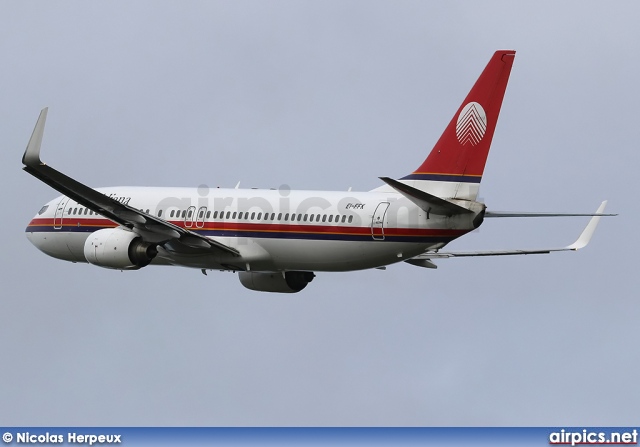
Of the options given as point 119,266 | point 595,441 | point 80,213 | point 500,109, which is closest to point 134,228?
point 119,266

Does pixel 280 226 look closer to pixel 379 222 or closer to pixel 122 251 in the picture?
pixel 379 222

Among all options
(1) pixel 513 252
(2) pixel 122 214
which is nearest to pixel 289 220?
(2) pixel 122 214

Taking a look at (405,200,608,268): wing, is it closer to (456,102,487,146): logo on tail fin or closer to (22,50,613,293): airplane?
(22,50,613,293): airplane

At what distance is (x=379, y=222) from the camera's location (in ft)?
217

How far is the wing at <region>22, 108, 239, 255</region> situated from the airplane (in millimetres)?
56

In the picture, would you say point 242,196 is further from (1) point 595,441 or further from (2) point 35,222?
(1) point 595,441

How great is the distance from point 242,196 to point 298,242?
4.11 m

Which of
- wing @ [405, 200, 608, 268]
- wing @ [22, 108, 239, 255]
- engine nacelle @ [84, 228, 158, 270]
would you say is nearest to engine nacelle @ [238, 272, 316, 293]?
wing @ [22, 108, 239, 255]

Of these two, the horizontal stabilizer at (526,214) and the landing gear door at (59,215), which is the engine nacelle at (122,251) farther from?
the horizontal stabilizer at (526,214)

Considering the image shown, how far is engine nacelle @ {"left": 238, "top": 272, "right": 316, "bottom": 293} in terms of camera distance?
73.5 m

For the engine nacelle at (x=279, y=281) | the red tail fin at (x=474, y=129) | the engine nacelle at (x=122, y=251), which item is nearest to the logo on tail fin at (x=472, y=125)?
the red tail fin at (x=474, y=129)

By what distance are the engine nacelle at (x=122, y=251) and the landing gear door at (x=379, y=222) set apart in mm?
9581

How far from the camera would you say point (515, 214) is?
6269cm

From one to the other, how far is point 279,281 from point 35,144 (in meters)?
15.6
